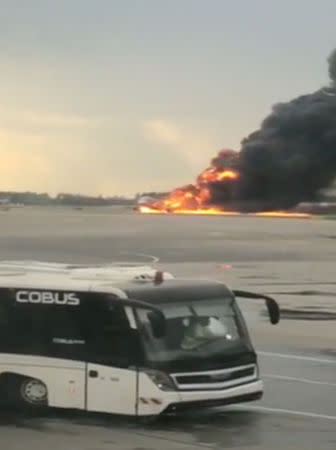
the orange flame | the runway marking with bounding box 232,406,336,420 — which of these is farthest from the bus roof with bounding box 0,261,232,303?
the orange flame

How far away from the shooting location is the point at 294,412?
17469mm

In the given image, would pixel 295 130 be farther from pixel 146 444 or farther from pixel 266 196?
pixel 146 444

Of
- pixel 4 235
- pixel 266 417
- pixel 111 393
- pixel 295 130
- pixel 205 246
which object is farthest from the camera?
pixel 295 130

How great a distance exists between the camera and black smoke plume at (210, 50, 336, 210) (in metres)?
126

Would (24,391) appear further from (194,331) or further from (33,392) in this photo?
A: (194,331)

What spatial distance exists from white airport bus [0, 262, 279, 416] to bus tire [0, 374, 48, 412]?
0.01 meters

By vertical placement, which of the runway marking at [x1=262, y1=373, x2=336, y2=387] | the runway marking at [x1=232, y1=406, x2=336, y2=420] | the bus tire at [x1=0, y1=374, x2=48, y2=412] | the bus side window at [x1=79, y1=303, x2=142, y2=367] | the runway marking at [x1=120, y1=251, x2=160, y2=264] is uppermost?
the bus side window at [x1=79, y1=303, x2=142, y2=367]

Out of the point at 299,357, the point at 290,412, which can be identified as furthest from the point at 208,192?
the point at 290,412

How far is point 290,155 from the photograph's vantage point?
126500 millimetres

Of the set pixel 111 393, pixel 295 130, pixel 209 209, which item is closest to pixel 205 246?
pixel 295 130

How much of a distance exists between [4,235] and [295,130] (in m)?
37.1

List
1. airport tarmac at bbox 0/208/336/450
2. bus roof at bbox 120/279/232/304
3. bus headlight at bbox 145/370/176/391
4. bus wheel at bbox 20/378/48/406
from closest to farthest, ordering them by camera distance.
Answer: airport tarmac at bbox 0/208/336/450 → bus headlight at bbox 145/370/176/391 → bus roof at bbox 120/279/232/304 → bus wheel at bbox 20/378/48/406

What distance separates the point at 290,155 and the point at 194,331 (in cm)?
11187

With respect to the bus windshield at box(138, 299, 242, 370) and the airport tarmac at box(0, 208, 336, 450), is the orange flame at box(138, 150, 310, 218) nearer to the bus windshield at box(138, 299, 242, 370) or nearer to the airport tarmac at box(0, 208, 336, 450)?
the airport tarmac at box(0, 208, 336, 450)
